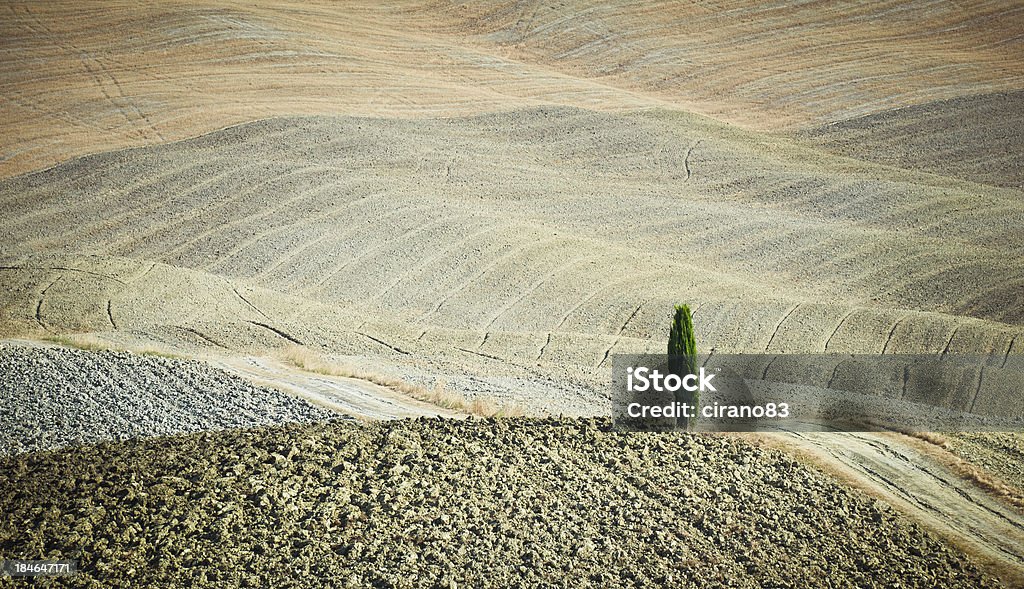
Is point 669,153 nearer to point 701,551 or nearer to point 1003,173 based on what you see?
point 1003,173

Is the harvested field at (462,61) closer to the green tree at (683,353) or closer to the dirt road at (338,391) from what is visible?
the dirt road at (338,391)

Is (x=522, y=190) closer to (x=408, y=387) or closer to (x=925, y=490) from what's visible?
(x=408, y=387)

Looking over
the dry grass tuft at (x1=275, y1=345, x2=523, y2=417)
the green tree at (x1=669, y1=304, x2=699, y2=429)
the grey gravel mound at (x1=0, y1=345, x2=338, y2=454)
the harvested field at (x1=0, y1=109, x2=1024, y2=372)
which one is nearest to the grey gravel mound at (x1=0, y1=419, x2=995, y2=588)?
the grey gravel mound at (x1=0, y1=345, x2=338, y2=454)


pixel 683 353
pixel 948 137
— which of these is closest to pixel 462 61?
pixel 948 137

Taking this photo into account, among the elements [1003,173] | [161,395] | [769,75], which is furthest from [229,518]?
[769,75]

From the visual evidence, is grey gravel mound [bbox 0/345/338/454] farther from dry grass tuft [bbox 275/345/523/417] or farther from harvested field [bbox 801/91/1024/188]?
harvested field [bbox 801/91/1024/188]
